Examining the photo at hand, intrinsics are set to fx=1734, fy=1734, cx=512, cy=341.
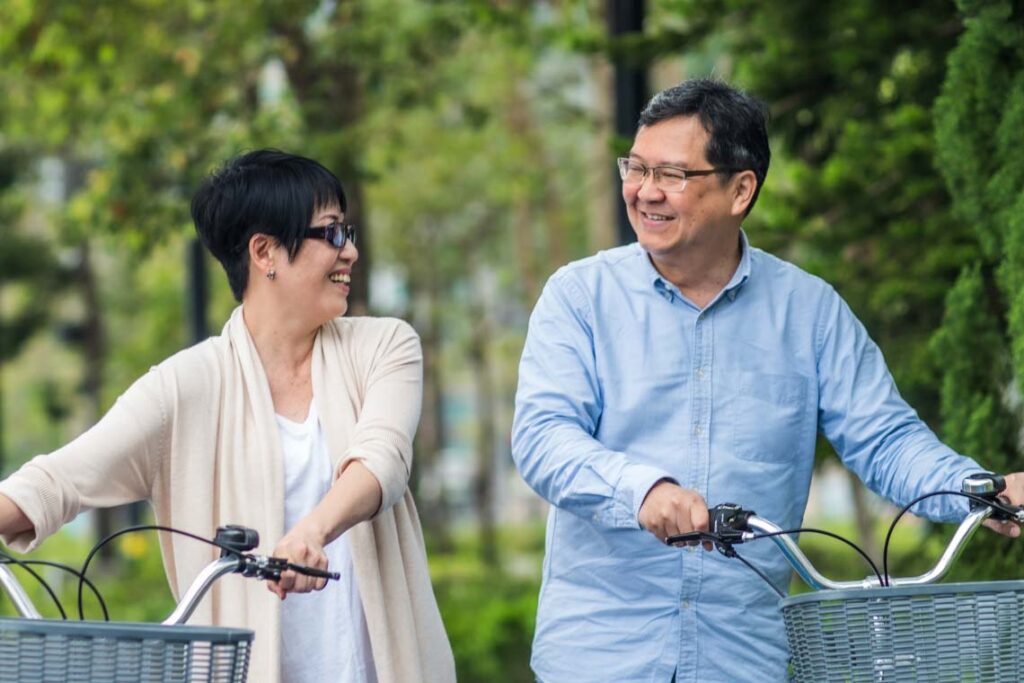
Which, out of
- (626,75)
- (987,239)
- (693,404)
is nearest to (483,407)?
(626,75)

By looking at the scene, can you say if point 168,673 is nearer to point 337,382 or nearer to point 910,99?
point 337,382

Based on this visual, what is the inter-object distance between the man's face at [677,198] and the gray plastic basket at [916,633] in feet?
3.23

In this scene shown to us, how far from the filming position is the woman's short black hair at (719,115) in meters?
3.96

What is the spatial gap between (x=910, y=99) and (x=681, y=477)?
3.97m

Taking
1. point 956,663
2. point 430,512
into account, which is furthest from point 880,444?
point 430,512

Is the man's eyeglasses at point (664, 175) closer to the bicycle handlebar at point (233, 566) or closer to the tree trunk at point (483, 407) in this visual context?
the bicycle handlebar at point (233, 566)

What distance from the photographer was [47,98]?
12.2 m

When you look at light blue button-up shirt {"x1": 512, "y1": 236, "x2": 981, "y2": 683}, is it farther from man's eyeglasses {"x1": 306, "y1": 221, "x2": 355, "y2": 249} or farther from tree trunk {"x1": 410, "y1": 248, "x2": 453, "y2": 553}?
tree trunk {"x1": 410, "y1": 248, "x2": 453, "y2": 553}

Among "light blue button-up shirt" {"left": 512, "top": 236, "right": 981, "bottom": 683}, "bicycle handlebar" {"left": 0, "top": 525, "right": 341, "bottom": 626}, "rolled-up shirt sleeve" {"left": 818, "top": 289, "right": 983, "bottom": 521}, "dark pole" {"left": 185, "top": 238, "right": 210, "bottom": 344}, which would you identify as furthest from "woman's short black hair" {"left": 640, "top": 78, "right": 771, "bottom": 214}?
"dark pole" {"left": 185, "top": 238, "right": 210, "bottom": 344}

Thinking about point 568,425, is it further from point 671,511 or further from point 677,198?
point 677,198

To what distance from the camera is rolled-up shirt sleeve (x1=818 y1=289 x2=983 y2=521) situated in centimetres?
389

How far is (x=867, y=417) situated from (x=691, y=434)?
16.8 inches

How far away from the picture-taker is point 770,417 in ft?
13.0

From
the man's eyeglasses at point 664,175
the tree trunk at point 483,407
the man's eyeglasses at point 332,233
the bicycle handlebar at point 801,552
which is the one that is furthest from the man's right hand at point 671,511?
the tree trunk at point 483,407
